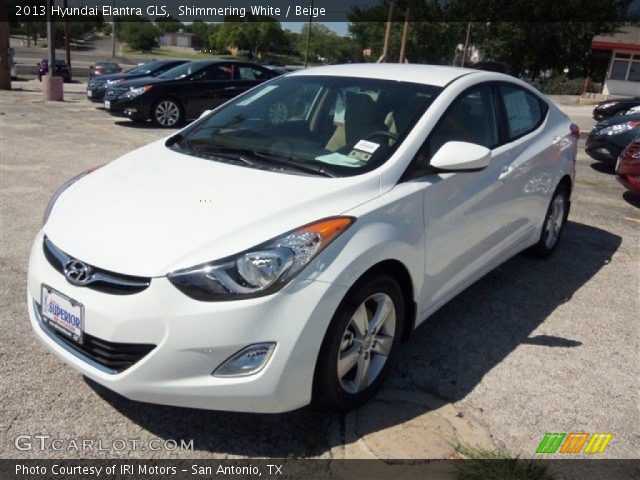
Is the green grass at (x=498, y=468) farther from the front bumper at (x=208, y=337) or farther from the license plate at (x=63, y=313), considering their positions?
the license plate at (x=63, y=313)

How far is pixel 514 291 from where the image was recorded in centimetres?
449

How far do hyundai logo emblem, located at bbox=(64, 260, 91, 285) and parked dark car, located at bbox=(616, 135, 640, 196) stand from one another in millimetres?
6873

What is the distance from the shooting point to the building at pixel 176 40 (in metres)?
102

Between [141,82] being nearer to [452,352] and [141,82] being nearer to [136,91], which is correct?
[136,91]

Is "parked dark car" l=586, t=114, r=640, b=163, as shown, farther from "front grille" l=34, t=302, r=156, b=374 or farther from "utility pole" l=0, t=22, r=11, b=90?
"utility pole" l=0, t=22, r=11, b=90

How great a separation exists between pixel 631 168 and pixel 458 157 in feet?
17.7

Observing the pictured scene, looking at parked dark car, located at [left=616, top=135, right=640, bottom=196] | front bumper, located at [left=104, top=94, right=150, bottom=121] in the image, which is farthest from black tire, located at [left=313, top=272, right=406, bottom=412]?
front bumper, located at [left=104, top=94, right=150, bottom=121]

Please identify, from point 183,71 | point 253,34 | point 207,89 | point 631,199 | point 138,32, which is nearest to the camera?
point 631,199

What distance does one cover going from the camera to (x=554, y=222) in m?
5.15

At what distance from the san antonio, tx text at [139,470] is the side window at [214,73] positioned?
442 inches

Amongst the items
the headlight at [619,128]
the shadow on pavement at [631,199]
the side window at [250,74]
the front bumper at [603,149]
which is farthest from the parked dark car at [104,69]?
the shadow on pavement at [631,199]

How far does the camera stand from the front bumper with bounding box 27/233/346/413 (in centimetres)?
229

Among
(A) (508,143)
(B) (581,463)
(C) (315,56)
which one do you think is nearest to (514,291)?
(A) (508,143)

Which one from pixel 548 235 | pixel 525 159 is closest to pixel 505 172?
pixel 525 159
